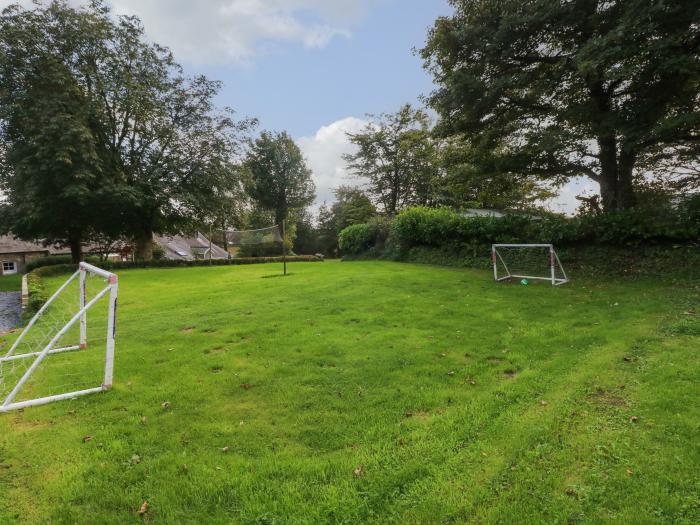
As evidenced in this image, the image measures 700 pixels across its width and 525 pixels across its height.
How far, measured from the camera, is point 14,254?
34.3 meters

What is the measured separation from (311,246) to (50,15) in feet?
103

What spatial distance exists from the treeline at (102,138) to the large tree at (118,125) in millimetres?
55

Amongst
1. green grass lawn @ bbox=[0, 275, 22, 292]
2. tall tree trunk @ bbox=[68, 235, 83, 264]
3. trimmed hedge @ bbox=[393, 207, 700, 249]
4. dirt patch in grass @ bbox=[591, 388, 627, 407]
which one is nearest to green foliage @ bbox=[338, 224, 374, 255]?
trimmed hedge @ bbox=[393, 207, 700, 249]

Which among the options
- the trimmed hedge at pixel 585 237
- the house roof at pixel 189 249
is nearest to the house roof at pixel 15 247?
the house roof at pixel 189 249

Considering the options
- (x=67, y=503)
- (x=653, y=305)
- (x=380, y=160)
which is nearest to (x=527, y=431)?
(x=67, y=503)

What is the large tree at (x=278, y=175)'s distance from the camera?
148ft

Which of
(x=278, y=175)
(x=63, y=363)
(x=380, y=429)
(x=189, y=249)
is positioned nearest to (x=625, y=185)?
(x=380, y=429)

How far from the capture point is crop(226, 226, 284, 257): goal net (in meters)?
27.2

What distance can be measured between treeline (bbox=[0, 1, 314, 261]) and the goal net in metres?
1.18

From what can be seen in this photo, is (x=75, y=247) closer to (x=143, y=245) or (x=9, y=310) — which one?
(x=143, y=245)

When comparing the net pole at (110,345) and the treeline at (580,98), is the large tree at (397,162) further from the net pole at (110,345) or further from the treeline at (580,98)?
the net pole at (110,345)

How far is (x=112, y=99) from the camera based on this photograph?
2033cm

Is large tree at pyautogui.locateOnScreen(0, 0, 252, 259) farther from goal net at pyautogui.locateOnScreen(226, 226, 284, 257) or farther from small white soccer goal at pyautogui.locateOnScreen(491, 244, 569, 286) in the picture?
small white soccer goal at pyautogui.locateOnScreen(491, 244, 569, 286)

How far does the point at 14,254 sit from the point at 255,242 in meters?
24.8
